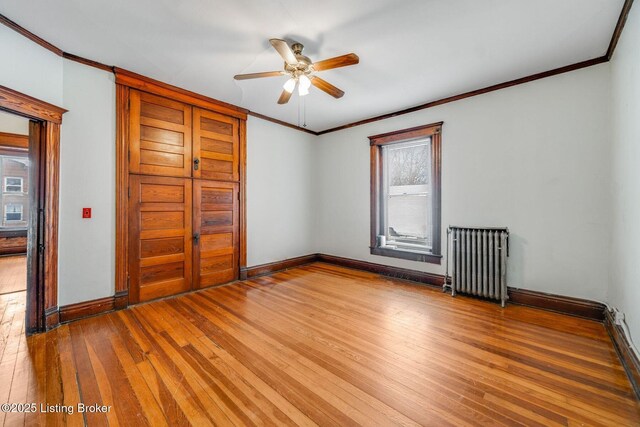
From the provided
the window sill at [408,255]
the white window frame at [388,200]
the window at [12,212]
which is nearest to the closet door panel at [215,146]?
the white window frame at [388,200]

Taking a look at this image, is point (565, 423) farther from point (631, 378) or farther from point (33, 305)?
point (33, 305)

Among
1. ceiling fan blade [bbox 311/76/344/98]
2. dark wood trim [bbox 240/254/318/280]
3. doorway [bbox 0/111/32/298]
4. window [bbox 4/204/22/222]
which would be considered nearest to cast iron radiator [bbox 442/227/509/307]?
ceiling fan blade [bbox 311/76/344/98]

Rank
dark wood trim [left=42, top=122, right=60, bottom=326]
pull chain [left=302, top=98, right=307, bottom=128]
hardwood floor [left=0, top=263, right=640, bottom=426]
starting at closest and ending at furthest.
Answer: hardwood floor [left=0, top=263, right=640, bottom=426] → dark wood trim [left=42, top=122, right=60, bottom=326] → pull chain [left=302, top=98, right=307, bottom=128]

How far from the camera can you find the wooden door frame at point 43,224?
2.46 metres

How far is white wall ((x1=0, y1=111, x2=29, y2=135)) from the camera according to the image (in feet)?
17.3

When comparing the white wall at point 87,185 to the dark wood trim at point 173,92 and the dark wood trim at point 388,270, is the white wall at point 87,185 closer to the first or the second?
the dark wood trim at point 173,92

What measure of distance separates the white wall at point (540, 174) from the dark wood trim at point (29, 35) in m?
4.47

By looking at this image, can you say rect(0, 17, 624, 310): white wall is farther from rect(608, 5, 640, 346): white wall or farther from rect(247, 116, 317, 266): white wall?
rect(247, 116, 317, 266): white wall

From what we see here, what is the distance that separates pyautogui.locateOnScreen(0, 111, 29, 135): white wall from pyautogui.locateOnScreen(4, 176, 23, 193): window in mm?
1724

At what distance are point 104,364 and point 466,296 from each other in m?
3.94

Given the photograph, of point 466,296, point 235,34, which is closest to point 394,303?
point 466,296

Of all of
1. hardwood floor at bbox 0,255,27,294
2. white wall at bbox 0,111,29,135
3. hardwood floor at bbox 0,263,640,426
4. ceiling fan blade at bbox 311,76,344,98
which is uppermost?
white wall at bbox 0,111,29,135

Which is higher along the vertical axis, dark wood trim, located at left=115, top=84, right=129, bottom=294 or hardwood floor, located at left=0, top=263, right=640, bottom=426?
dark wood trim, located at left=115, top=84, right=129, bottom=294

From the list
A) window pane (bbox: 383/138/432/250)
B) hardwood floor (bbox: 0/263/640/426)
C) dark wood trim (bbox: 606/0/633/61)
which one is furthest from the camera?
window pane (bbox: 383/138/432/250)
